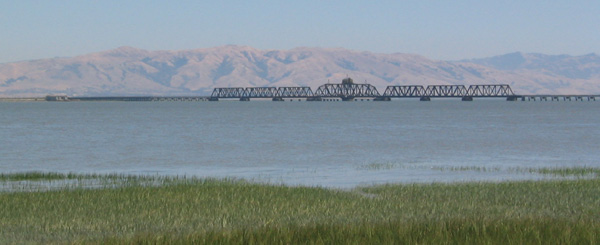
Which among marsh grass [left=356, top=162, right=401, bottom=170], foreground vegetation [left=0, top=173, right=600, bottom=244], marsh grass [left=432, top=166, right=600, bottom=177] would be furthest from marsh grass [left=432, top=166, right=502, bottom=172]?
foreground vegetation [left=0, top=173, right=600, bottom=244]

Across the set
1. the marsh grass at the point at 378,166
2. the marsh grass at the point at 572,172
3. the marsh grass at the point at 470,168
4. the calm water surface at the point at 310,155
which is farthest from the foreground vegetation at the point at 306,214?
the marsh grass at the point at 378,166

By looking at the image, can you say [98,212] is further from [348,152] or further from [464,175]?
[348,152]

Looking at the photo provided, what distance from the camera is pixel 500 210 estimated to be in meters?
24.9

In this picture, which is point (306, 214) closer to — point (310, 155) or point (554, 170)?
point (554, 170)

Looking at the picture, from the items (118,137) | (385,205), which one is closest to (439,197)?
(385,205)

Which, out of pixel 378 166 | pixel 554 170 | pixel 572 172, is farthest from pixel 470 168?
pixel 572 172

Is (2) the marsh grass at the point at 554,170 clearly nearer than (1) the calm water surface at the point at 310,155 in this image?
Yes

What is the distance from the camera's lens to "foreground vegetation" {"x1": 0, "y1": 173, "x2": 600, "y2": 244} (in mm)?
19094

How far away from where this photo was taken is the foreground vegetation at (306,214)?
19.1 meters

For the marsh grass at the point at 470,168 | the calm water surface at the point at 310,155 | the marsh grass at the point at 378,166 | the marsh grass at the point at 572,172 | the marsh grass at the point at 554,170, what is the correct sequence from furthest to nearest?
the marsh grass at the point at 378,166 < the marsh grass at the point at 470,168 < the calm water surface at the point at 310,155 < the marsh grass at the point at 554,170 < the marsh grass at the point at 572,172

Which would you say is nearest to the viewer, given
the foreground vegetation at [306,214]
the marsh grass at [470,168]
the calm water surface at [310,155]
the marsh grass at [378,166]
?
the foreground vegetation at [306,214]

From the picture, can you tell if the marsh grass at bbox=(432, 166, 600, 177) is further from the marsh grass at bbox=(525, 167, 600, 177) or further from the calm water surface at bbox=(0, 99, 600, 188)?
the calm water surface at bbox=(0, 99, 600, 188)

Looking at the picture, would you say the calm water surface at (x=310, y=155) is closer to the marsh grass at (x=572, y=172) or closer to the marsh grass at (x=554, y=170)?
the marsh grass at (x=554, y=170)

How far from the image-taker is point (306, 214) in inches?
949
